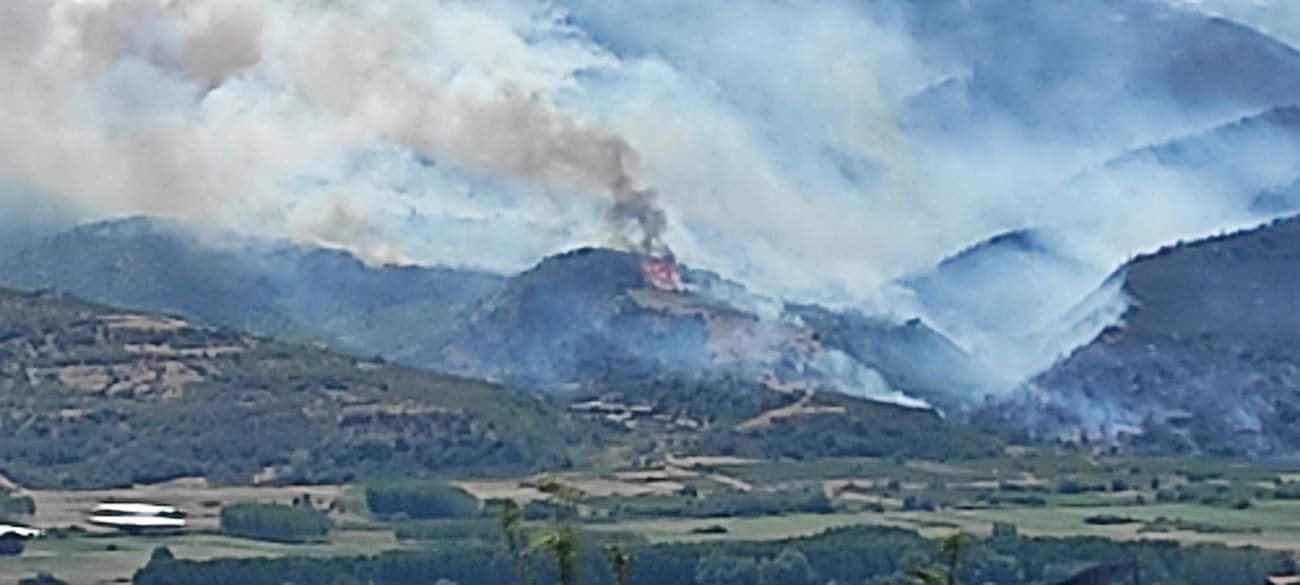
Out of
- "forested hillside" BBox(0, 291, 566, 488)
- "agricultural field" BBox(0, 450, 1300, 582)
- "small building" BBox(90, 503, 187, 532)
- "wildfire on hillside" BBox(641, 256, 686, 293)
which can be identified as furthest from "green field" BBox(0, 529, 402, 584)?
"wildfire on hillside" BBox(641, 256, 686, 293)

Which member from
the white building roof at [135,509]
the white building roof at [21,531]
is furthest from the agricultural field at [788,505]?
the white building roof at [135,509]

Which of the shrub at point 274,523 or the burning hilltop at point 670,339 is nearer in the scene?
the shrub at point 274,523

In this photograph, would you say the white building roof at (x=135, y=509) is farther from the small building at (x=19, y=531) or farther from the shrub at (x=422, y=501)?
the shrub at (x=422, y=501)

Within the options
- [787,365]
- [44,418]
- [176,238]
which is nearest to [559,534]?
[44,418]

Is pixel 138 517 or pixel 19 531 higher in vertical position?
pixel 138 517

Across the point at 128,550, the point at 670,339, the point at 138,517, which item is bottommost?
the point at 128,550

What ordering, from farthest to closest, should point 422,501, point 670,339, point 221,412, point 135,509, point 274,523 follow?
point 670,339 < point 221,412 < point 422,501 < point 135,509 < point 274,523

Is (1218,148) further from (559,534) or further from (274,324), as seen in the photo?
(559,534)

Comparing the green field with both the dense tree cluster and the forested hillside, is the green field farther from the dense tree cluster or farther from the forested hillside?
the forested hillside

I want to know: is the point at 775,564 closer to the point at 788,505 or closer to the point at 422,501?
the point at 788,505

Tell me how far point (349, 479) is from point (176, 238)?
62757 millimetres

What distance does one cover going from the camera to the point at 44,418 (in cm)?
11644

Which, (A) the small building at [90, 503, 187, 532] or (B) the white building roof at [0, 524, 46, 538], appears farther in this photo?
(A) the small building at [90, 503, 187, 532]

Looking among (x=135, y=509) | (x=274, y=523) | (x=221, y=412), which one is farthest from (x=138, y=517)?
(x=221, y=412)
